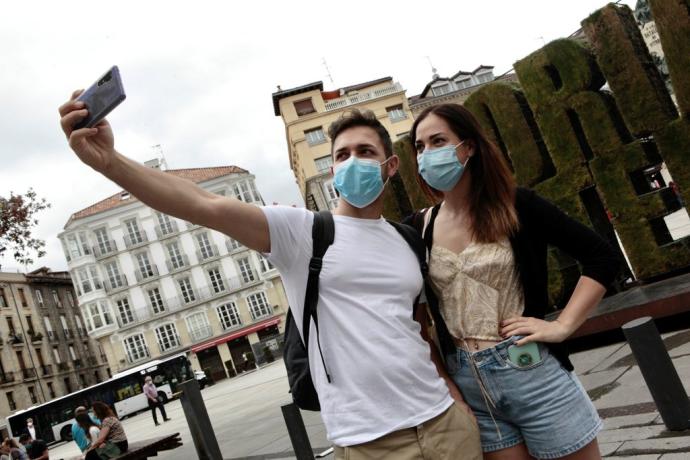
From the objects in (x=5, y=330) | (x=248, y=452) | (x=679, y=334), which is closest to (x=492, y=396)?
(x=679, y=334)

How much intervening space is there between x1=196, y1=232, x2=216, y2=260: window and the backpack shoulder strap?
49831 mm

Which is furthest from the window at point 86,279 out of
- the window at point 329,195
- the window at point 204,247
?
the window at point 329,195

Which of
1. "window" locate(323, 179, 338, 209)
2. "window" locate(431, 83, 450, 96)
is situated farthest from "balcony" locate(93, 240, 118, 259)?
"window" locate(431, 83, 450, 96)

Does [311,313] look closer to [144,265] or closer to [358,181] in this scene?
[358,181]

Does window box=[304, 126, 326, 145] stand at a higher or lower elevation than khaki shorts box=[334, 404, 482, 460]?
higher

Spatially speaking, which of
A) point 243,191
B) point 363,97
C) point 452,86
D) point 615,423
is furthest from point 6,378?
Result: point 615,423

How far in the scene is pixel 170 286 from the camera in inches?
1937

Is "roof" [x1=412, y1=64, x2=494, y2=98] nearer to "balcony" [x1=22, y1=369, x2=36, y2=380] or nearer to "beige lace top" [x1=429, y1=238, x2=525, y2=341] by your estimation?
"balcony" [x1=22, y1=369, x2=36, y2=380]

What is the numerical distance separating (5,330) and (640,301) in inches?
2011

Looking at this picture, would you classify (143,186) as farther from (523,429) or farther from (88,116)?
(523,429)

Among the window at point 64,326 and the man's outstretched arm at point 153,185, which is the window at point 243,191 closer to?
the window at point 64,326

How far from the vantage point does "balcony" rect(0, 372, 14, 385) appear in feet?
144

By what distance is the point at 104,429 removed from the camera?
8.13m

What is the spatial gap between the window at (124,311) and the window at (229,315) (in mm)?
7693
